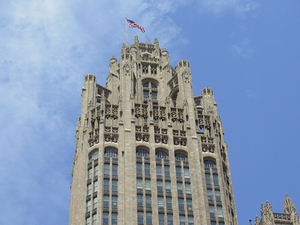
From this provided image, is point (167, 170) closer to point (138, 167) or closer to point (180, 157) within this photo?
point (180, 157)

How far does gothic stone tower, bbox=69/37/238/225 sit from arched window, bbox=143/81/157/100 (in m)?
2.92

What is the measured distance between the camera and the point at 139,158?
9438cm

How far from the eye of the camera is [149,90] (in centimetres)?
11494

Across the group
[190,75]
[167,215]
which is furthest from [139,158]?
[190,75]

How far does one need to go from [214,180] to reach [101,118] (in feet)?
68.5

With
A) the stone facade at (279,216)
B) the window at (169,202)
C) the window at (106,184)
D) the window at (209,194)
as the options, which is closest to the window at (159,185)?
the window at (169,202)

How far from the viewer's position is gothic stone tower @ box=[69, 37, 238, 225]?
3487 inches

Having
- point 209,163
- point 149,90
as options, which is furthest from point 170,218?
point 149,90

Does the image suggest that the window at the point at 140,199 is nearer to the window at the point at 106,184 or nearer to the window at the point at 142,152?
the window at the point at 106,184

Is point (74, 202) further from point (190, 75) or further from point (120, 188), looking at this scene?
point (190, 75)

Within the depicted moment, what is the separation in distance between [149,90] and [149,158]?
23.1 metres

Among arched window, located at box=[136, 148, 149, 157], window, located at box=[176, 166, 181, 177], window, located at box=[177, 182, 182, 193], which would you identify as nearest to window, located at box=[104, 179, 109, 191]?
arched window, located at box=[136, 148, 149, 157]

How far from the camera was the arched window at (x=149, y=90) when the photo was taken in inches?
4515

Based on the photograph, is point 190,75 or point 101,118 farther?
point 190,75
